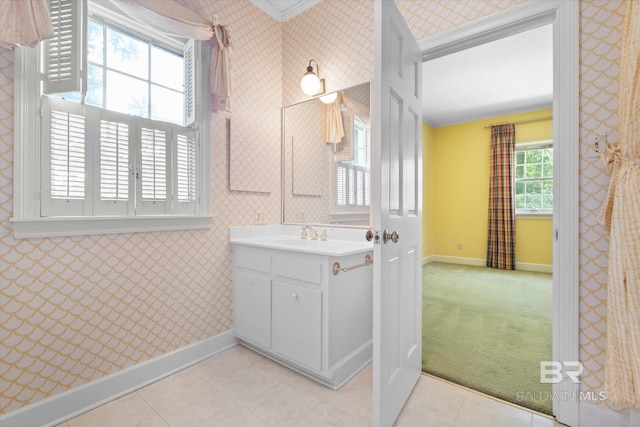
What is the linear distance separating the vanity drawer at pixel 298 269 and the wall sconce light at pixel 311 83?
1.38 m

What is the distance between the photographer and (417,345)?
71.8 inches

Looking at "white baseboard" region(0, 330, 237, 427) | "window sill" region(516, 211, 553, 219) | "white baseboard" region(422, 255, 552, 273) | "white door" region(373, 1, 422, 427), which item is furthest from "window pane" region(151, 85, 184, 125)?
"window sill" region(516, 211, 553, 219)

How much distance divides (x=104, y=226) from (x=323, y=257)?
1.26 metres

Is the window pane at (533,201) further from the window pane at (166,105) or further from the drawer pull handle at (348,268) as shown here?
the window pane at (166,105)

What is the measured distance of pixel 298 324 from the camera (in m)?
1.83

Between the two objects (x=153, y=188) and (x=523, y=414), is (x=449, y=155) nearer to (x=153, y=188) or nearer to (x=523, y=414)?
(x=523, y=414)

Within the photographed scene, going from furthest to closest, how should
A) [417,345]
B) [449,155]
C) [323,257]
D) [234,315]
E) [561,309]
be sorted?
[449,155] → [234,315] → [417,345] → [323,257] → [561,309]

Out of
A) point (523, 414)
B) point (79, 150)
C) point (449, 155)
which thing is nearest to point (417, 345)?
point (523, 414)

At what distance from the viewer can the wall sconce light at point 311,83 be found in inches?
92.1

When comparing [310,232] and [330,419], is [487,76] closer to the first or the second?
[310,232]

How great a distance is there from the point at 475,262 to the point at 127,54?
18.6 feet

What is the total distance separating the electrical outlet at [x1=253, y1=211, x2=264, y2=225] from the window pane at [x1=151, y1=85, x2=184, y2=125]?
89cm

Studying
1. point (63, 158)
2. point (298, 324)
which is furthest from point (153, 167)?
point (298, 324)

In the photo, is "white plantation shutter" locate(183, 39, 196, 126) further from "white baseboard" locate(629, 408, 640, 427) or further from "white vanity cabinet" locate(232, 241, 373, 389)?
"white baseboard" locate(629, 408, 640, 427)
